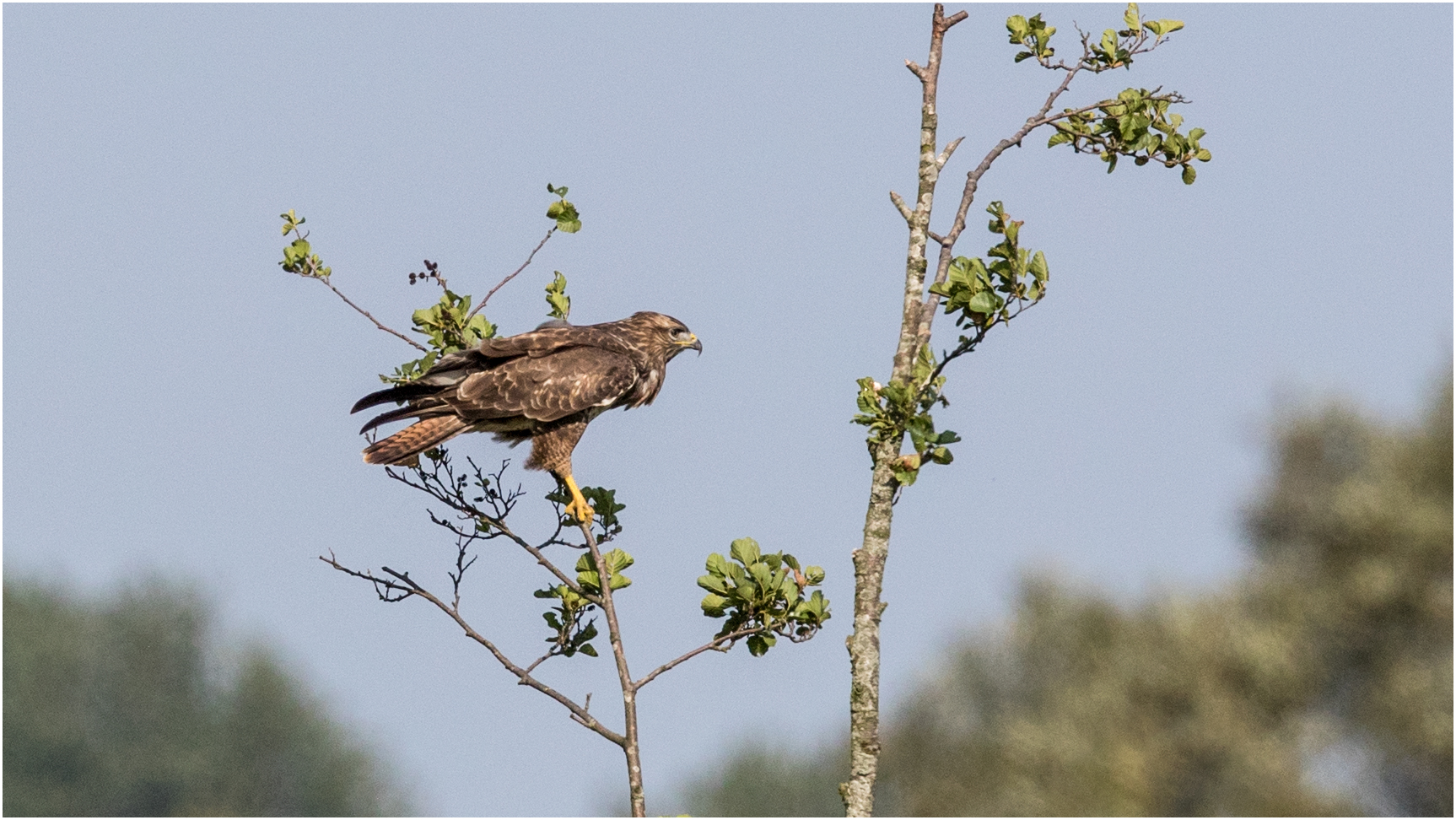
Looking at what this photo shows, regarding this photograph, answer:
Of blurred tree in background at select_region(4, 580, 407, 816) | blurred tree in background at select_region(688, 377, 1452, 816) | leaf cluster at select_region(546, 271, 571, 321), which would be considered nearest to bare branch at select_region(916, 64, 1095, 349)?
leaf cluster at select_region(546, 271, 571, 321)

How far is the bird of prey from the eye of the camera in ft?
29.2

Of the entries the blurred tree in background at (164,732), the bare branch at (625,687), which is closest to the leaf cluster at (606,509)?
the bare branch at (625,687)

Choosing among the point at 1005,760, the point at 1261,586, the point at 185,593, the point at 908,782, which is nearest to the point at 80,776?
the point at 185,593

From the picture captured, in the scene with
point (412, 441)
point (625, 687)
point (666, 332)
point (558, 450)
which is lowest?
point (625, 687)

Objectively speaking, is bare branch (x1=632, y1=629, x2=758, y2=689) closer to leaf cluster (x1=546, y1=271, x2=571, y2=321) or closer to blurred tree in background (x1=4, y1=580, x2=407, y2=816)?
leaf cluster (x1=546, y1=271, x2=571, y2=321)

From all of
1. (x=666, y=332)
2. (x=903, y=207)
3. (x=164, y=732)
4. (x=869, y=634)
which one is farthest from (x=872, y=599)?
(x=164, y=732)

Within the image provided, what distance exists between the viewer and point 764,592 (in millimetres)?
7055

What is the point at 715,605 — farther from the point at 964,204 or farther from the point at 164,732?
the point at 164,732

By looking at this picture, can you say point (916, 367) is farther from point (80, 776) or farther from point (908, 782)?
point (80, 776)

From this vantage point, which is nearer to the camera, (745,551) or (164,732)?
(745,551)

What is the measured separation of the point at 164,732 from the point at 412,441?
2428 inches

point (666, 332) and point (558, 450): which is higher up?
point (666, 332)

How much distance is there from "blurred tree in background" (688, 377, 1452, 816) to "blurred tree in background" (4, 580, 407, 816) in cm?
2737

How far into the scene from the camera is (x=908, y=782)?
4759 centimetres
